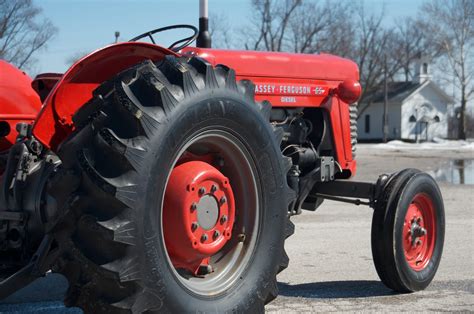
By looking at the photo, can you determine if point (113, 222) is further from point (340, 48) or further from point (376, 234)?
point (340, 48)

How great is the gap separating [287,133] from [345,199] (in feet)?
3.20

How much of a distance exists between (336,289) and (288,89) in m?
1.64

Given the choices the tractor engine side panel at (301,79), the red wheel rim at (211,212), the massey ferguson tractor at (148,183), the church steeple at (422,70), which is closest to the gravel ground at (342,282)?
the massey ferguson tractor at (148,183)

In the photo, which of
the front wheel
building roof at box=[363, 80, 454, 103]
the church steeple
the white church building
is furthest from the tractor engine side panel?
the church steeple

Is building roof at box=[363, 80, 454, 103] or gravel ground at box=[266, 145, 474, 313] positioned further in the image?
building roof at box=[363, 80, 454, 103]

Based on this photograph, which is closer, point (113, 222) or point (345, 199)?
point (113, 222)

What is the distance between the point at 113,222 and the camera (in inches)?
118

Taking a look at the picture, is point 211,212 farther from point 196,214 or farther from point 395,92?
point 395,92

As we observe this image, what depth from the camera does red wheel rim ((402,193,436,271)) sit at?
5645 millimetres

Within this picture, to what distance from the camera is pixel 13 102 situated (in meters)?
4.44

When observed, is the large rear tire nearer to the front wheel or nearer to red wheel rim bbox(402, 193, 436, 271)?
the front wheel

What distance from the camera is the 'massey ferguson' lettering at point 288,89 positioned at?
214 inches

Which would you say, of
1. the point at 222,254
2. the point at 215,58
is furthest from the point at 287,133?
the point at 222,254

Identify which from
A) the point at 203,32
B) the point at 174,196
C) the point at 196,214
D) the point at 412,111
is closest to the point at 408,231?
the point at 203,32
